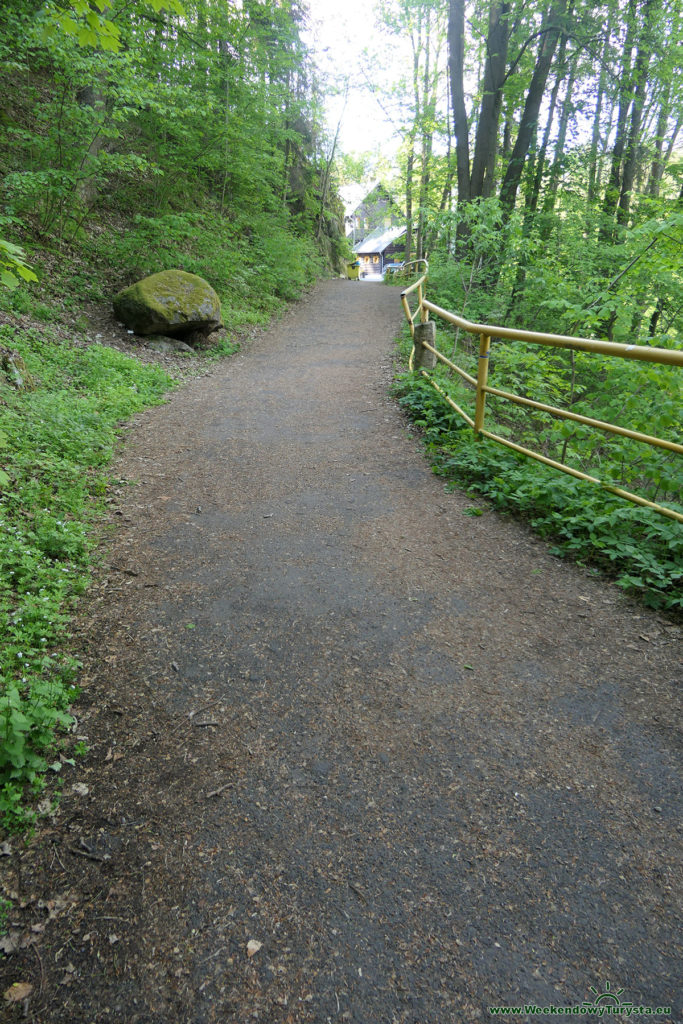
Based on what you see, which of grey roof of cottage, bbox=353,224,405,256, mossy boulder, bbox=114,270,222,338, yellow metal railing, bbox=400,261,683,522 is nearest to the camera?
yellow metal railing, bbox=400,261,683,522

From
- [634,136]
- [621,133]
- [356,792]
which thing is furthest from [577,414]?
[621,133]

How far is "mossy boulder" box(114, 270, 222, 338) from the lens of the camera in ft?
29.2

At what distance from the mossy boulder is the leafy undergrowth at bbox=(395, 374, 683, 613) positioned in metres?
5.61

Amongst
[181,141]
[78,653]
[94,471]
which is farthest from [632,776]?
[181,141]

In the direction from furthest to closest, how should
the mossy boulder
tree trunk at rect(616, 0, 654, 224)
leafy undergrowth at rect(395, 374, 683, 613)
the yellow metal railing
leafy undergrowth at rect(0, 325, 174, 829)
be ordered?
tree trunk at rect(616, 0, 654, 224) < the mossy boulder < leafy undergrowth at rect(395, 374, 683, 613) < the yellow metal railing < leafy undergrowth at rect(0, 325, 174, 829)

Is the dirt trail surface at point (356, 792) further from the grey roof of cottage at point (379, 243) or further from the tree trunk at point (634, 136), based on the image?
the grey roof of cottage at point (379, 243)

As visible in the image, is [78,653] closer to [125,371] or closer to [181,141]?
[125,371]

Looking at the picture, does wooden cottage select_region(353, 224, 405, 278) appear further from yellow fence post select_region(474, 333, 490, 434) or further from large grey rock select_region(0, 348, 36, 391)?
yellow fence post select_region(474, 333, 490, 434)

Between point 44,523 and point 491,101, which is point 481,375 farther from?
point 491,101

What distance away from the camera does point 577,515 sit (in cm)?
404

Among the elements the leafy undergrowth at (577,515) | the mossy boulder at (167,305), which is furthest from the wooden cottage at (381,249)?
the leafy undergrowth at (577,515)


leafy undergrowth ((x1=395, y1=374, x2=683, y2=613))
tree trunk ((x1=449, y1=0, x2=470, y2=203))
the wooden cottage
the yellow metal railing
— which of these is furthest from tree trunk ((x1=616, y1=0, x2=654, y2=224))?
the wooden cottage

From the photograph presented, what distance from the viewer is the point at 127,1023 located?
5.16 ft

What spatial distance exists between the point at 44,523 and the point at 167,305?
Answer: 6.37 m
